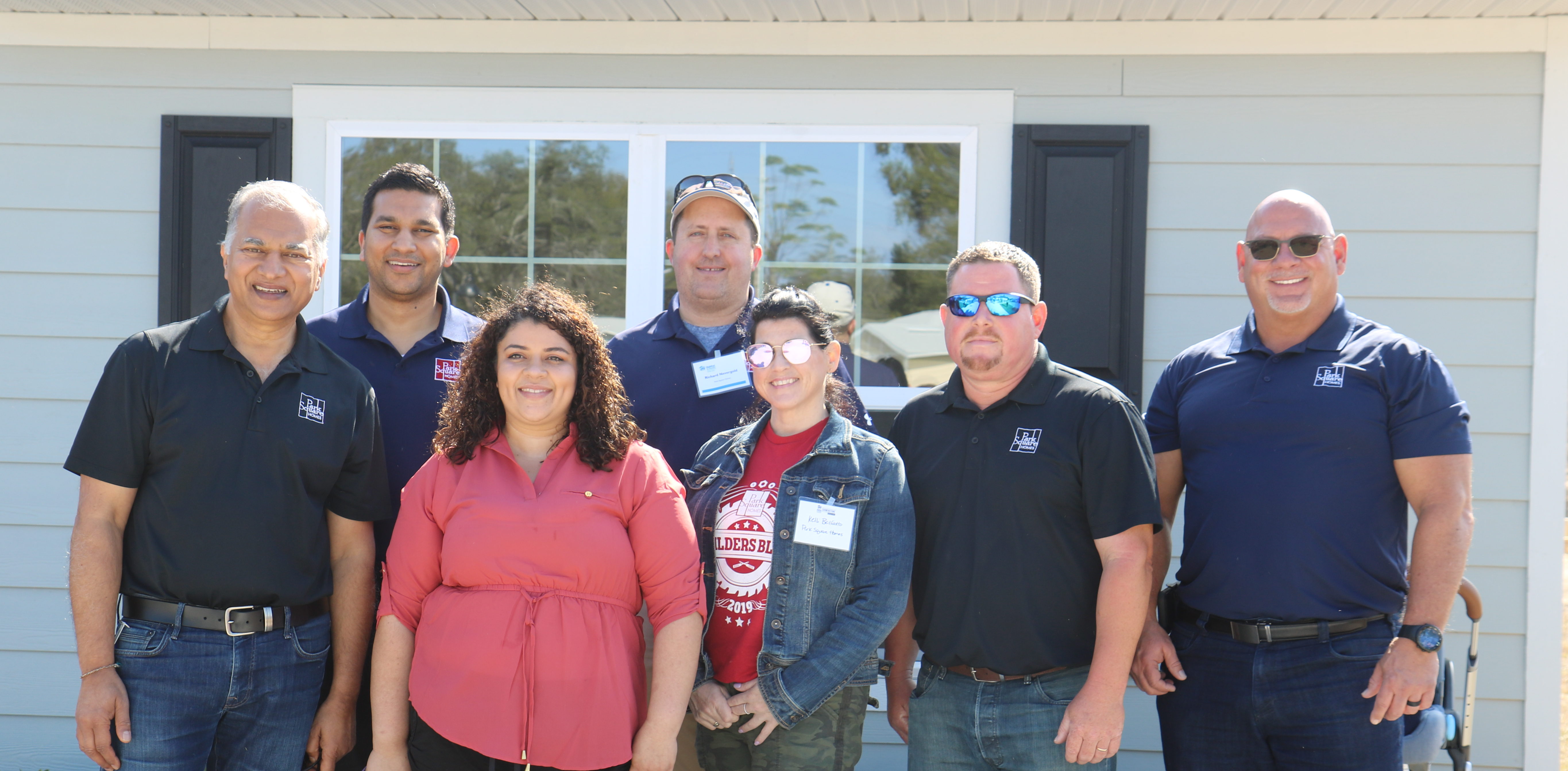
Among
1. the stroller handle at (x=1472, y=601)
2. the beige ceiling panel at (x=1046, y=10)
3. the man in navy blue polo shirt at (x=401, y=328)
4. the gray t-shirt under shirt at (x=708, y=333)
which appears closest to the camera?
the man in navy blue polo shirt at (x=401, y=328)

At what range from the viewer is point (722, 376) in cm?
269

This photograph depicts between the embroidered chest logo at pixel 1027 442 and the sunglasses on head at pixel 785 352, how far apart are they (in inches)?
18.6

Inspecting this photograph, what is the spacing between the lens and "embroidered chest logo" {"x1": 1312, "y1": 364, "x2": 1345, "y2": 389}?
2391mm

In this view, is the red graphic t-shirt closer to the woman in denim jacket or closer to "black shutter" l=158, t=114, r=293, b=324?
the woman in denim jacket

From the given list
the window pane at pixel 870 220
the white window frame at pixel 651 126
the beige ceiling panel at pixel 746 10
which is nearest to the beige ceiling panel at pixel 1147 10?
the white window frame at pixel 651 126

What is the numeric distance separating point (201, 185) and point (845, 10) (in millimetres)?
2495

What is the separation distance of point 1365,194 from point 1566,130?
673mm

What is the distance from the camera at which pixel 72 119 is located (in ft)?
12.6

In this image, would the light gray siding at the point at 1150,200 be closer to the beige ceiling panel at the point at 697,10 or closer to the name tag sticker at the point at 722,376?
the beige ceiling panel at the point at 697,10

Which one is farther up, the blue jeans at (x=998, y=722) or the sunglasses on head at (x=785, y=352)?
the sunglasses on head at (x=785, y=352)

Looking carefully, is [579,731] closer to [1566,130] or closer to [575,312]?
[575,312]

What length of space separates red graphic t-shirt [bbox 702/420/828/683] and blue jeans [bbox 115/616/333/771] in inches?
36.7

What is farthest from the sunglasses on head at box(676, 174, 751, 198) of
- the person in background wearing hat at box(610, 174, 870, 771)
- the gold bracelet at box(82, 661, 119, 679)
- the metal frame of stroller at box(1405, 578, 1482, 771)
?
the metal frame of stroller at box(1405, 578, 1482, 771)

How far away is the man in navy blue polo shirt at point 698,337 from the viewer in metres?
2.67
